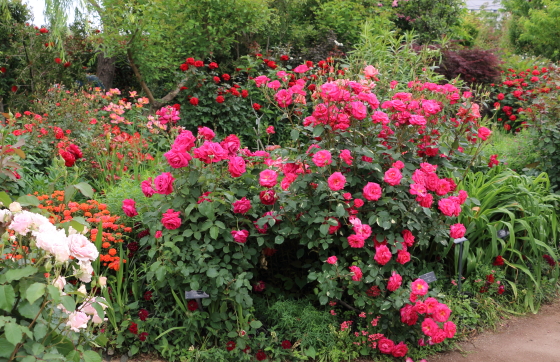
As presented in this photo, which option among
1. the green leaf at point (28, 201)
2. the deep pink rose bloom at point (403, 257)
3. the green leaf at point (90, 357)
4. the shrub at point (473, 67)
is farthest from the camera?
the shrub at point (473, 67)

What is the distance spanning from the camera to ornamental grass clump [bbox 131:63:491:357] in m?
2.69

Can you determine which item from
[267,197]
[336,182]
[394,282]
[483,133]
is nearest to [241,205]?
[267,197]

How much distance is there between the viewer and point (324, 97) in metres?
2.77

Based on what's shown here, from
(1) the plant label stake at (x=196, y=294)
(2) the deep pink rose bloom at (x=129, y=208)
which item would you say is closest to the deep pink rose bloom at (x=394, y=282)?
(1) the plant label stake at (x=196, y=294)

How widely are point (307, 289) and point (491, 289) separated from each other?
1.27 m

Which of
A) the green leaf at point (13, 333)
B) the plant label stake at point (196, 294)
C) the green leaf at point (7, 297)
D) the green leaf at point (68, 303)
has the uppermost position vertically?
the green leaf at point (68, 303)

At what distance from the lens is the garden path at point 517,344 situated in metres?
2.93

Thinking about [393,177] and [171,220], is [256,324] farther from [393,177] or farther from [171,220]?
[393,177]

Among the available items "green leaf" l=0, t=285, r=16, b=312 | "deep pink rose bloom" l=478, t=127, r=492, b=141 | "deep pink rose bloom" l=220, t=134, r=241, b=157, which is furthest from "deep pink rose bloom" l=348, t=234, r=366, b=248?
"green leaf" l=0, t=285, r=16, b=312

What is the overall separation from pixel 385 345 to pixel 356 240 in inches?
23.9

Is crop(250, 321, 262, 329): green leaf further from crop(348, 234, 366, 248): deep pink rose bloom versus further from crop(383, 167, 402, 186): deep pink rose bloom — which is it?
crop(383, 167, 402, 186): deep pink rose bloom

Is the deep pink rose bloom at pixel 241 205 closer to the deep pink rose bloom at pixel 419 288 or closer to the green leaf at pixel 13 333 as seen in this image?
the deep pink rose bloom at pixel 419 288

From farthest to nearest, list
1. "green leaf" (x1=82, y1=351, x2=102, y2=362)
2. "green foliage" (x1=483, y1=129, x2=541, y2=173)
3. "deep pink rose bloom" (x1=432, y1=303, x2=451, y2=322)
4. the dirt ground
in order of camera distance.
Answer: "green foliage" (x1=483, y1=129, x2=541, y2=173)
the dirt ground
"deep pink rose bloom" (x1=432, y1=303, x2=451, y2=322)
"green leaf" (x1=82, y1=351, x2=102, y2=362)

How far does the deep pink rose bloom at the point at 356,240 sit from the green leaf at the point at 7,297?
164 centimetres
